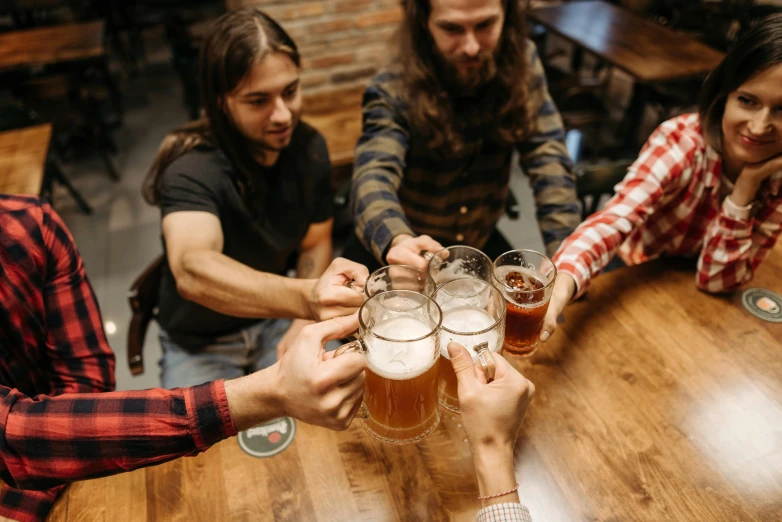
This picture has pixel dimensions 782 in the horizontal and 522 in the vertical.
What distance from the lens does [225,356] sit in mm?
1895

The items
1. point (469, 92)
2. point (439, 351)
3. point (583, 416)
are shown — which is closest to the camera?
point (439, 351)

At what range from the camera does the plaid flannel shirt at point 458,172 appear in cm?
186

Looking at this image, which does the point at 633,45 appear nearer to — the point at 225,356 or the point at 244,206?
the point at 244,206

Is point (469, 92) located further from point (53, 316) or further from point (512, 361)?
point (53, 316)

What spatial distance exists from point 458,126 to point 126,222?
2.92 metres

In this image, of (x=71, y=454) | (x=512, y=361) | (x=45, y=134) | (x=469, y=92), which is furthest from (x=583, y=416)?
(x=45, y=134)

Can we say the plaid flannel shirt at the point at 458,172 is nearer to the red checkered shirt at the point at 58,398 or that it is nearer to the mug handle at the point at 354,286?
the mug handle at the point at 354,286

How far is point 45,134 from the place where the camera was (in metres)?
3.03

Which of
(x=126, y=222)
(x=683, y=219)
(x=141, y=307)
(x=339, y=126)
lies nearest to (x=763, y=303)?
(x=683, y=219)

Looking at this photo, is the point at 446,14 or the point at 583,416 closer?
the point at 583,416

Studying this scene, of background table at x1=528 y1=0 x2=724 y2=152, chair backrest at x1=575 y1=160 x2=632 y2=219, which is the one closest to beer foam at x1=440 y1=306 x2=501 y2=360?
chair backrest at x1=575 y1=160 x2=632 y2=219

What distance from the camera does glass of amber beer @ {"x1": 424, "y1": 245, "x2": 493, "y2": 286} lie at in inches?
46.1

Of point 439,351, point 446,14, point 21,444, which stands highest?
point 446,14

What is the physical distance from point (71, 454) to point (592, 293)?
1.35m
